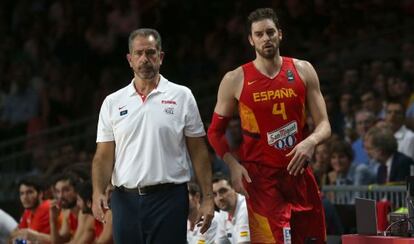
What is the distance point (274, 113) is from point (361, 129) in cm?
578

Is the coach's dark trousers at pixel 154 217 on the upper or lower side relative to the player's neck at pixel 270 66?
lower

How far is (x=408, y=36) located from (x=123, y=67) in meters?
4.86

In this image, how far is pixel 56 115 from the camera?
19.2 m

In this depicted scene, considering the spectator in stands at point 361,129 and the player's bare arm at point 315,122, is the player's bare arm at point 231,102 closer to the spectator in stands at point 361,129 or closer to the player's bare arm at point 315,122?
the player's bare arm at point 315,122

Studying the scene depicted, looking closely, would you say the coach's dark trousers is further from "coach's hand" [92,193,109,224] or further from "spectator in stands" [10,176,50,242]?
"spectator in stands" [10,176,50,242]

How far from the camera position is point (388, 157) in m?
12.8

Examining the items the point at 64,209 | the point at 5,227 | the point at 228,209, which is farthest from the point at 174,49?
the point at 228,209

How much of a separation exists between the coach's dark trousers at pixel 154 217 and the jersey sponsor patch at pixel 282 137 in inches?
37.3

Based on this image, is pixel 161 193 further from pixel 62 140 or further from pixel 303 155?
pixel 62 140

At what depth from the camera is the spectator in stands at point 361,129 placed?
47.2 ft

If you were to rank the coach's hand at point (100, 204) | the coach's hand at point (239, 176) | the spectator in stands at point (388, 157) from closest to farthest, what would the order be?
the coach's hand at point (100, 204) → the coach's hand at point (239, 176) → the spectator in stands at point (388, 157)

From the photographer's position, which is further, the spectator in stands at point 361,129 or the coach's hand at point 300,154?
the spectator in stands at point 361,129

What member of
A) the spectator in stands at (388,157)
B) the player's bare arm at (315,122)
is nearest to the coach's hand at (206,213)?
the player's bare arm at (315,122)

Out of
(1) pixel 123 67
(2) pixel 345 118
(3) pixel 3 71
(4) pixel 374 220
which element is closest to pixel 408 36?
(2) pixel 345 118
